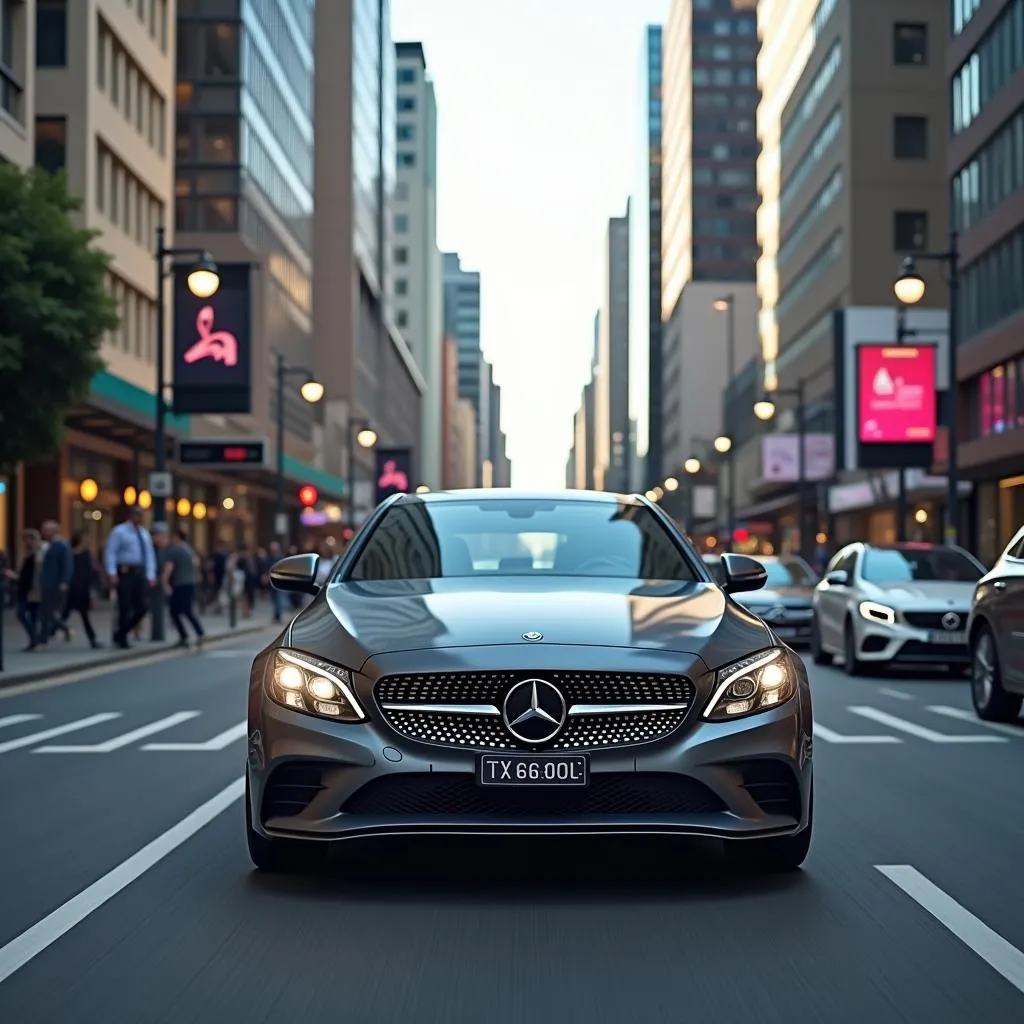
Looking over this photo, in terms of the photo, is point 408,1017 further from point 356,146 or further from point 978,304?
point 356,146

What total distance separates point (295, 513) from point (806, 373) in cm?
2619

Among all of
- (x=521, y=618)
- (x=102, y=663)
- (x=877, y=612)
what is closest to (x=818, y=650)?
(x=877, y=612)

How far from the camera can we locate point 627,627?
20.6ft

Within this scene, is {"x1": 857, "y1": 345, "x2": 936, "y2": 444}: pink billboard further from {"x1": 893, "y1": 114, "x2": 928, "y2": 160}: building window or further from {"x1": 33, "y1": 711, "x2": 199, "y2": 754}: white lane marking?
{"x1": 893, "y1": 114, "x2": 928, "y2": 160}: building window

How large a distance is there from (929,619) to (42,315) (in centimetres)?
1360

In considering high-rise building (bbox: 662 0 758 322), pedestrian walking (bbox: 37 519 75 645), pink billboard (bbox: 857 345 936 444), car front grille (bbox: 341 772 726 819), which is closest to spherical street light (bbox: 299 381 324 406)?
pink billboard (bbox: 857 345 936 444)

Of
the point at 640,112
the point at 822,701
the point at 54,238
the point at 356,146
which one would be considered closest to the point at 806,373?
the point at 356,146

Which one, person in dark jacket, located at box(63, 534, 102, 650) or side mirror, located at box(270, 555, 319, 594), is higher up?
side mirror, located at box(270, 555, 319, 594)

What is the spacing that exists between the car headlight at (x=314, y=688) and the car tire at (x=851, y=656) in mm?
14036

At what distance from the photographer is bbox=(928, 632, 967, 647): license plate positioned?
1888 centimetres

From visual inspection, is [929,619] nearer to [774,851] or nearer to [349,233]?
[774,851]

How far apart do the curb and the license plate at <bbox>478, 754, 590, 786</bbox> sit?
509 inches

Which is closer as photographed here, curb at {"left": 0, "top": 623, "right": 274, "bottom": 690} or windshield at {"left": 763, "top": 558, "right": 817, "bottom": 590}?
curb at {"left": 0, "top": 623, "right": 274, "bottom": 690}

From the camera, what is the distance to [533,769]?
5.77 m
